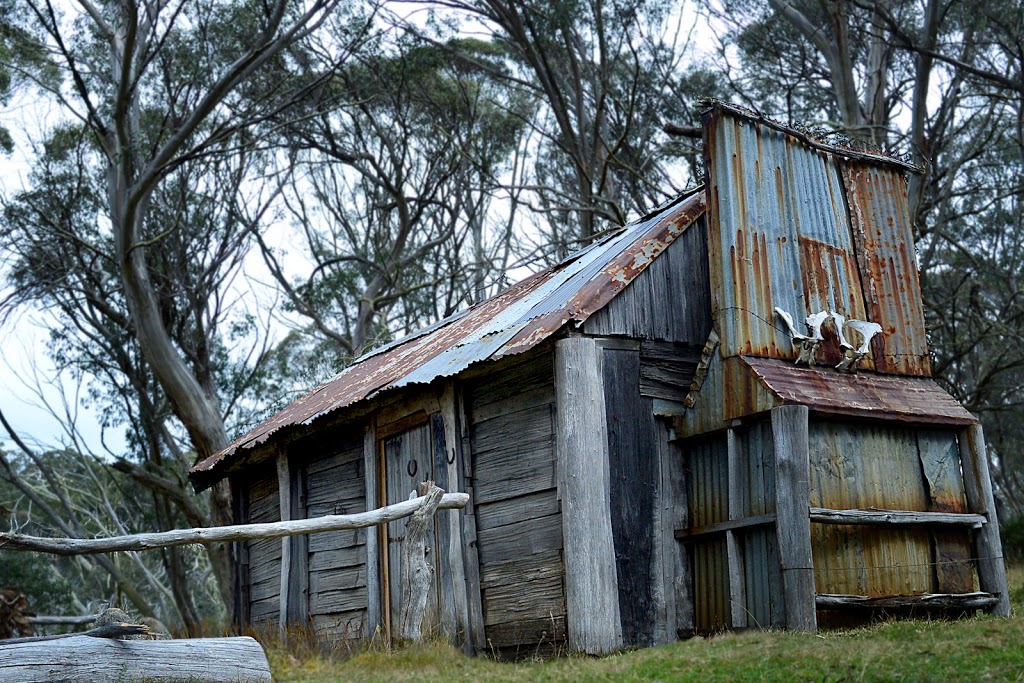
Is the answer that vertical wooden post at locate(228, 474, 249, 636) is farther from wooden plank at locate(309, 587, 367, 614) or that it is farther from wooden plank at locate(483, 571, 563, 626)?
wooden plank at locate(483, 571, 563, 626)

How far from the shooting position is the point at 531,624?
1037 cm

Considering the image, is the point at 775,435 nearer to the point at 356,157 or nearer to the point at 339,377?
the point at 339,377

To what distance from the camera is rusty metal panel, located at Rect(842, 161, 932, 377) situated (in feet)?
37.4

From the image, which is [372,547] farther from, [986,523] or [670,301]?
[986,523]

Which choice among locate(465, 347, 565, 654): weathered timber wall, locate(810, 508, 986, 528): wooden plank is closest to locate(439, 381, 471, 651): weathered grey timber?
locate(465, 347, 565, 654): weathered timber wall

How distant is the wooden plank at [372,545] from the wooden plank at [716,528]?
12.0 feet

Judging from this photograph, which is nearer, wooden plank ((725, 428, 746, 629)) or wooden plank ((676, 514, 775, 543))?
wooden plank ((676, 514, 775, 543))

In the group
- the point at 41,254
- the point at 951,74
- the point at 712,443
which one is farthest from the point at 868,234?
the point at 41,254

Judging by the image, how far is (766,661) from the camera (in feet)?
25.8

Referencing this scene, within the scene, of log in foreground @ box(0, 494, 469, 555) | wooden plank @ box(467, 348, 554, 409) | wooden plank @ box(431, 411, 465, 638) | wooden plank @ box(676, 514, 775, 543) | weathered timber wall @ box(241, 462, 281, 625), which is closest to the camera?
log in foreground @ box(0, 494, 469, 555)

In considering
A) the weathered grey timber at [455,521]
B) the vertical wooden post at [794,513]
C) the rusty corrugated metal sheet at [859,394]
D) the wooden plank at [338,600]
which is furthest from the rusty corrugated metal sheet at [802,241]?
the wooden plank at [338,600]

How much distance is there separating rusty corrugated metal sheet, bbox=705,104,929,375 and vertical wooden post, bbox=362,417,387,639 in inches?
167

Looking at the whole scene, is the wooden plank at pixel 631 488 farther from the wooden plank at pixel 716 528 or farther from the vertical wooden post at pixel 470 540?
the vertical wooden post at pixel 470 540

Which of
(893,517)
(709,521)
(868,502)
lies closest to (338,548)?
(709,521)
